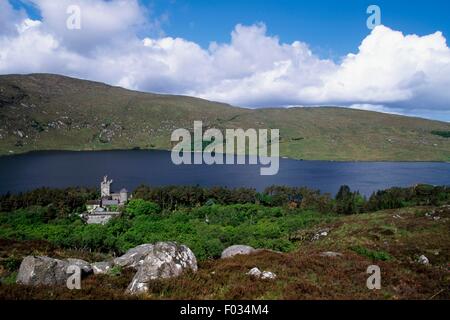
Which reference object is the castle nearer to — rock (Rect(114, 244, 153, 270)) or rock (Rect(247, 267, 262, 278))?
rock (Rect(114, 244, 153, 270))

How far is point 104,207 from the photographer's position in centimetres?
12550

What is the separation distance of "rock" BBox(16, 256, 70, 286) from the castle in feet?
308

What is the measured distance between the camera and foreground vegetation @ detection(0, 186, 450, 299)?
1395cm

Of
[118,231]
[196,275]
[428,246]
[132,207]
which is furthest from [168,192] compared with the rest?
[196,275]

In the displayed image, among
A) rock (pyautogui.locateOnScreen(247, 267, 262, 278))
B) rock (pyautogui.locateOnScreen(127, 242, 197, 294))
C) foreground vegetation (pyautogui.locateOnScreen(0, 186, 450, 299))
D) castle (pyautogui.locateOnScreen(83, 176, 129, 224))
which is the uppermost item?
rock (pyautogui.locateOnScreen(127, 242, 197, 294))

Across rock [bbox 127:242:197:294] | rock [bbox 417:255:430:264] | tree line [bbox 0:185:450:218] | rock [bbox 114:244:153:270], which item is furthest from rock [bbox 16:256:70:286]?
tree line [bbox 0:185:450:218]

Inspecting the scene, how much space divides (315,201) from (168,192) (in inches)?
2115

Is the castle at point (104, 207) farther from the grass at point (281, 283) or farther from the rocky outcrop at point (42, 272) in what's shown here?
the grass at point (281, 283)

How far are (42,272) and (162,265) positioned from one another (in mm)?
4936

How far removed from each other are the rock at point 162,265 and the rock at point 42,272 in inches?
131

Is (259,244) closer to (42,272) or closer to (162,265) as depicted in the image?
(162,265)

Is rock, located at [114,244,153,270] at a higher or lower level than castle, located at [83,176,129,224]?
higher

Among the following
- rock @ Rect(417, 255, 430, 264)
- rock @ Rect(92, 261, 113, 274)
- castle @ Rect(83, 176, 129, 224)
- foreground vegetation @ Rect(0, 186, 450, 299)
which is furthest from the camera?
castle @ Rect(83, 176, 129, 224)
